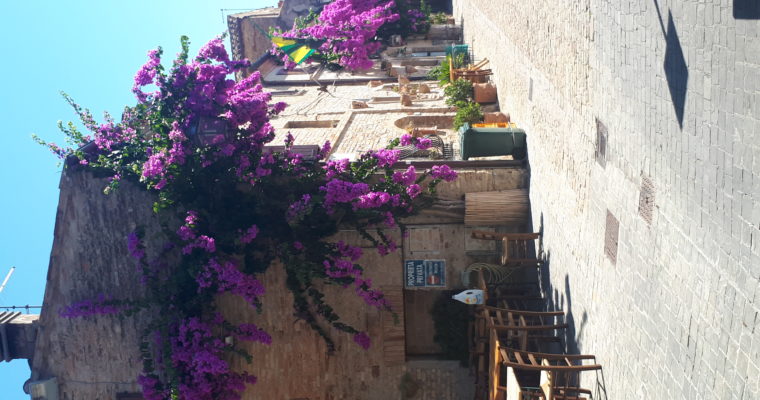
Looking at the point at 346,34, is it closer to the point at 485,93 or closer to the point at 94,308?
the point at 485,93

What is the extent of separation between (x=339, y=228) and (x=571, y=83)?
4214mm

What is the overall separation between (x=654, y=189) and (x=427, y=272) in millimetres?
5562

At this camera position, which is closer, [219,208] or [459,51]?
[219,208]

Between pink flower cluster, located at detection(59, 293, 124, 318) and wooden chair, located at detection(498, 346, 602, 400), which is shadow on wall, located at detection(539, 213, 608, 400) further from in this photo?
pink flower cluster, located at detection(59, 293, 124, 318)

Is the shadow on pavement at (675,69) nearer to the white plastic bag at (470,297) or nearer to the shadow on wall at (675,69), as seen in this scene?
the shadow on wall at (675,69)

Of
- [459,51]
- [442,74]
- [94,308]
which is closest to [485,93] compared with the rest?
[442,74]

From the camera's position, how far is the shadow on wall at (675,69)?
526 cm

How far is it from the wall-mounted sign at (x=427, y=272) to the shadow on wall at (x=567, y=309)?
155 centimetres

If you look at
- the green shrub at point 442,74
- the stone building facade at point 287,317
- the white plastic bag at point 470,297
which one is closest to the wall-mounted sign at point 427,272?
the stone building facade at point 287,317

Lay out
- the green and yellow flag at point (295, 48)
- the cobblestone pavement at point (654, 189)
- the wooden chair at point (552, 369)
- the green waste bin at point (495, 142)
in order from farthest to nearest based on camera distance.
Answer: the green and yellow flag at point (295, 48)
the green waste bin at point (495, 142)
the wooden chair at point (552, 369)
the cobblestone pavement at point (654, 189)

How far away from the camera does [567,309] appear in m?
9.12

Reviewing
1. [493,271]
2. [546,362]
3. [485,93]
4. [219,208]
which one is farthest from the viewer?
[485,93]

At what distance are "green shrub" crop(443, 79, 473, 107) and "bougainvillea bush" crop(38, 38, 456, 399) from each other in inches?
169

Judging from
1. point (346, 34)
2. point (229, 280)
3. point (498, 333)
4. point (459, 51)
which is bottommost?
point (498, 333)
